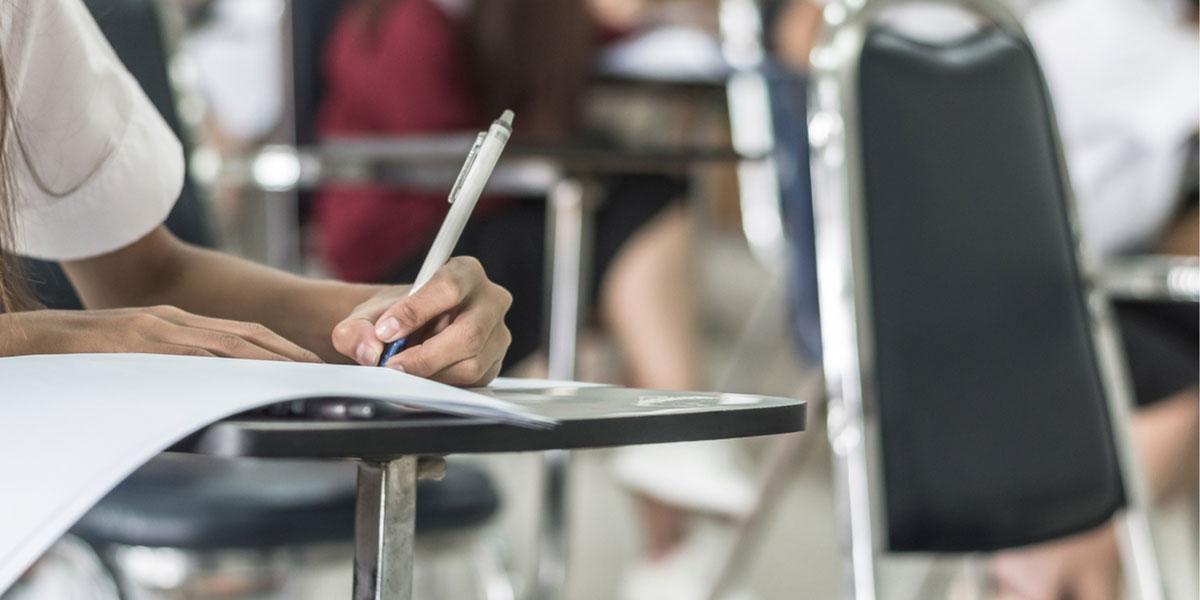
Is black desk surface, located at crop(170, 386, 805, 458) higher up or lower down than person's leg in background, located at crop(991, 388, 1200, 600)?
higher up

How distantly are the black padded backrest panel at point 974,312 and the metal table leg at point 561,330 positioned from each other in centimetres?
60

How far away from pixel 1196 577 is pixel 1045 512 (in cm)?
90

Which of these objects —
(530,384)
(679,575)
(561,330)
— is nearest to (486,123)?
(561,330)

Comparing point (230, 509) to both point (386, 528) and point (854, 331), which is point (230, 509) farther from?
point (386, 528)

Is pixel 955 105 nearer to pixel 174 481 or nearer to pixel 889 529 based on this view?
pixel 889 529

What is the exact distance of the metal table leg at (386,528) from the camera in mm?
507

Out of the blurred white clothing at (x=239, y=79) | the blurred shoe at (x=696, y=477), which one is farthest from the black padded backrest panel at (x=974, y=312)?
the blurred white clothing at (x=239, y=79)

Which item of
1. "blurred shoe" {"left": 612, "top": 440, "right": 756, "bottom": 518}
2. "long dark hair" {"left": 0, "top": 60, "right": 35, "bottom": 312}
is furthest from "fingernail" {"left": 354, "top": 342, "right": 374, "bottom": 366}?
"blurred shoe" {"left": 612, "top": 440, "right": 756, "bottom": 518}

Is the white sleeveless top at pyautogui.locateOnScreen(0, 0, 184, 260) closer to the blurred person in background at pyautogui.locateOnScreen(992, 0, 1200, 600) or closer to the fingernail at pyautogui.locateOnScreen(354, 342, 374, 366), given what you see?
the fingernail at pyautogui.locateOnScreen(354, 342, 374, 366)

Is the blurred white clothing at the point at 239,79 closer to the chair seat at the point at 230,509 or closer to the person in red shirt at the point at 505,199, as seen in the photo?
the person in red shirt at the point at 505,199

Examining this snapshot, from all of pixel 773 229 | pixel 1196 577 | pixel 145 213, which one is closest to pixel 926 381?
pixel 145 213

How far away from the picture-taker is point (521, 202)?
195cm

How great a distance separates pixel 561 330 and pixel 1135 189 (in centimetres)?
64

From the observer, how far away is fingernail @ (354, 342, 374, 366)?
0.50 meters
